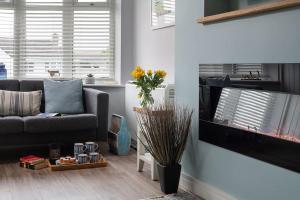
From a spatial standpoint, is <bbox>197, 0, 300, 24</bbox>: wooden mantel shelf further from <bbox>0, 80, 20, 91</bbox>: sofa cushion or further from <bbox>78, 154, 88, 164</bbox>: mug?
<bbox>0, 80, 20, 91</bbox>: sofa cushion

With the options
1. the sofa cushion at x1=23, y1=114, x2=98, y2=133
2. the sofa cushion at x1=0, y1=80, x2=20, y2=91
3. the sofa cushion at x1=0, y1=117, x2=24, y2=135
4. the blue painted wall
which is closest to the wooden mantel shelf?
the blue painted wall

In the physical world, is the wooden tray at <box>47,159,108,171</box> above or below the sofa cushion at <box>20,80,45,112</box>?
below

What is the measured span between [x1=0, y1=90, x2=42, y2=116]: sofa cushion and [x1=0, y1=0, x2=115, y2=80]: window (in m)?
0.79

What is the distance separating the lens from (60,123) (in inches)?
162

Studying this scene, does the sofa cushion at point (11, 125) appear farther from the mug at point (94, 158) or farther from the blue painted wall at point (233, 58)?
the blue painted wall at point (233, 58)

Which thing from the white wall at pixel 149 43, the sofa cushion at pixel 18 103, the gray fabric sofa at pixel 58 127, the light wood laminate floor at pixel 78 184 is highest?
the white wall at pixel 149 43

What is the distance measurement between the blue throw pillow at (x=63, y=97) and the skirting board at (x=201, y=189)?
6.13ft

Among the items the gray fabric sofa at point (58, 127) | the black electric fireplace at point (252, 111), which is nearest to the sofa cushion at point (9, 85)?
the gray fabric sofa at point (58, 127)

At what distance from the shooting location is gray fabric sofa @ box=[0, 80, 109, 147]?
3992 mm

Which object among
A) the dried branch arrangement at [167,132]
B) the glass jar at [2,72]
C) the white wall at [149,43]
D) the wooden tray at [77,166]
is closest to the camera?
the dried branch arrangement at [167,132]

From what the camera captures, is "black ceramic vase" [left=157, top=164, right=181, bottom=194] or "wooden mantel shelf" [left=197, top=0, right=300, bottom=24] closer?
"wooden mantel shelf" [left=197, top=0, right=300, bottom=24]

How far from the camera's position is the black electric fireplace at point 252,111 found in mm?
2113

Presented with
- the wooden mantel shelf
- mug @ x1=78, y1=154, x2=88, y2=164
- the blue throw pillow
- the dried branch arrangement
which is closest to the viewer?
the wooden mantel shelf

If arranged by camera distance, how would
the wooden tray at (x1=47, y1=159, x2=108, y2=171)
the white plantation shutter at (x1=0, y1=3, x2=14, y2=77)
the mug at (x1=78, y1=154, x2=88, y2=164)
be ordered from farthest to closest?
1. the white plantation shutter at (x1=0, y1=3, x2=14, y2=77)
2. the mug at (x1=78, y1=154, x2=88, y2=164)
3. the wooden tray at (x1=47, y1=159, x2=108, y2=171)
